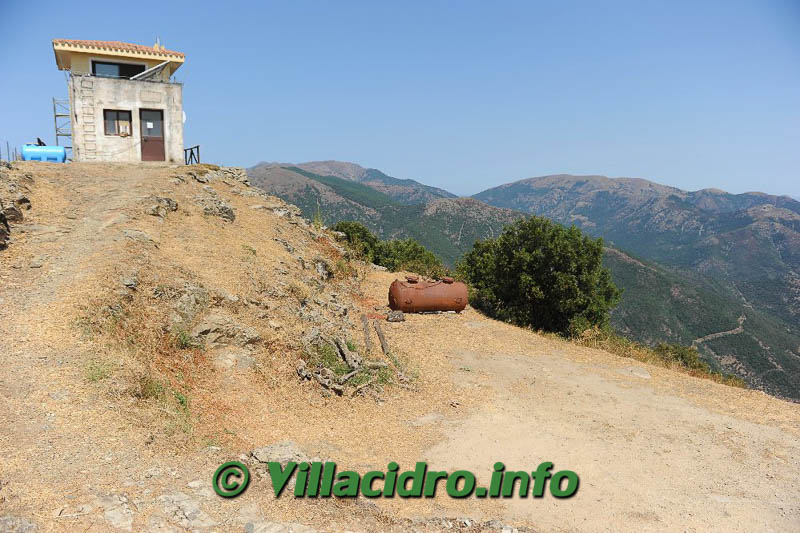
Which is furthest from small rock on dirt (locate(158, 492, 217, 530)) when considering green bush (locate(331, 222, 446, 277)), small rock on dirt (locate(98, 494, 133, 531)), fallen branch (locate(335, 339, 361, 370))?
green bush (locate(331, 222, 446, 277))

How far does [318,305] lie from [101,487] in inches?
398

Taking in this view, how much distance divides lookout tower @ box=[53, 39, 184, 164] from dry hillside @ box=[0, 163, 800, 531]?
6.39 m

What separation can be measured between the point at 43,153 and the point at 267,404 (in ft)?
68.4

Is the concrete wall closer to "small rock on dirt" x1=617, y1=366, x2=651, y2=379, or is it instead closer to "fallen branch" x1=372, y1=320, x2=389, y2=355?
"fallen branch" x1=372, y1=320, x2=389, y2=355

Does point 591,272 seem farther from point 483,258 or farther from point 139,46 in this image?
point 139,46

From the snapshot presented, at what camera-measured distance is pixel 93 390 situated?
774 centimetres

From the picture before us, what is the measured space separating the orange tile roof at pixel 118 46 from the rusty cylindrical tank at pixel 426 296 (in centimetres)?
1809

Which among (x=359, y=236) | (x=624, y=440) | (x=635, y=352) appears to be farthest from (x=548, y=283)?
(x=359, y=236)

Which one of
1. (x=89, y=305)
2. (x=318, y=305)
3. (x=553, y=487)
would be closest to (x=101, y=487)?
(x=89, y=305)

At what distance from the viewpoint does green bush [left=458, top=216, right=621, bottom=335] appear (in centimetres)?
2177

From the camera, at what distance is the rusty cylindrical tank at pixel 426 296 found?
62.9 feet

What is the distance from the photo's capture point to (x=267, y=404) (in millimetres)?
9969

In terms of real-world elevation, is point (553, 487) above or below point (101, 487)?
below

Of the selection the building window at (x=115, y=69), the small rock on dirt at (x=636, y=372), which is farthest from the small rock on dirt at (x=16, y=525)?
the building window at (x=115, y=69)
